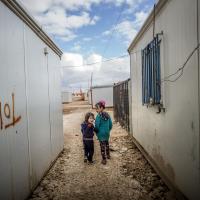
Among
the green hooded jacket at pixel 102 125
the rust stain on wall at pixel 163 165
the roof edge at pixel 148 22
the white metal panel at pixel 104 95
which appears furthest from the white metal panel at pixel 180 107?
the white metal panel at pixel 104 95

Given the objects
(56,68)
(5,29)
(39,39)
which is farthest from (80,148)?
(5,29)

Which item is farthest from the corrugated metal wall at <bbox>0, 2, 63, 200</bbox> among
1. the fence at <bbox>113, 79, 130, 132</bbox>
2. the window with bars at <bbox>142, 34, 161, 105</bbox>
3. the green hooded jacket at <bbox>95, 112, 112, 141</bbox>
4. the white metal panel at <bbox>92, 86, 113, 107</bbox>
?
the white metal panel at <bbox>92, 86, 113, 107</bbox>

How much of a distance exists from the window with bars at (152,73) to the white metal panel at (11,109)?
2533mm

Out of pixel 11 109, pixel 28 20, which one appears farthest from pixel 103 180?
pixel 28 20

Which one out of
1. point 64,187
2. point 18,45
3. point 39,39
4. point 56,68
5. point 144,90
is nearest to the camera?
point 18,45

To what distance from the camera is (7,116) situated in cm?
355

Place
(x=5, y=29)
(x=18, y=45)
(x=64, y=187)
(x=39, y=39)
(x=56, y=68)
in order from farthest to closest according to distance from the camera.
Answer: (x=56, y=68) < (x=39, y=39) < (x=64, y=187) < (x=18, y=45) < (x=5, y=29)

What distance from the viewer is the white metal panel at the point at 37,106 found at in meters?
4.70

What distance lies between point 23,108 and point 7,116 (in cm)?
73

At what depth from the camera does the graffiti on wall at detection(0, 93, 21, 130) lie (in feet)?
11.0

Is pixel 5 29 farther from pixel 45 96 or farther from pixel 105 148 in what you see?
pixel 105 148

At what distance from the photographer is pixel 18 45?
13.5 ft

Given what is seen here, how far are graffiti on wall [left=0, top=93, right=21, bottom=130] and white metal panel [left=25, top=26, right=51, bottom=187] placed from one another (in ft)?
2.61

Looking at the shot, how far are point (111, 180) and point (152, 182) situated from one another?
0.83 m
